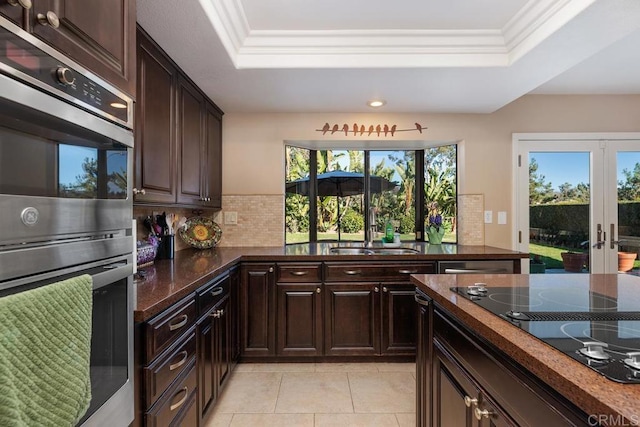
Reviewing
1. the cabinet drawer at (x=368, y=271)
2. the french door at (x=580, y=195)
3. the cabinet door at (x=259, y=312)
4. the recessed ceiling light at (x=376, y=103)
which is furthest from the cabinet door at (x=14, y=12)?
the french door at (x=580, y=195)

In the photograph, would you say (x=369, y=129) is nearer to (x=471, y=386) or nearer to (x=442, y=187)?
(x=442, y=187)

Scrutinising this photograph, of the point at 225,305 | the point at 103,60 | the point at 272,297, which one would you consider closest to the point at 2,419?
the point at 103,60

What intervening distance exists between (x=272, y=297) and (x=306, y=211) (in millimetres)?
1163

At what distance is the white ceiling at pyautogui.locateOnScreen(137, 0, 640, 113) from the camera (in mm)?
1783

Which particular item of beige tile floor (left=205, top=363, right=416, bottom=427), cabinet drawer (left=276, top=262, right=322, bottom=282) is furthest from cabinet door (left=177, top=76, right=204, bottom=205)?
beige tile floor (left=205, top=363, right=416, bottom=427)

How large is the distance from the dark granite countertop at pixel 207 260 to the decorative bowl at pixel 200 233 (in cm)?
7

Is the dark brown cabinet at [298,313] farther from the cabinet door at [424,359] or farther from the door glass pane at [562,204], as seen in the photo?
the door glass pane at [562,204]

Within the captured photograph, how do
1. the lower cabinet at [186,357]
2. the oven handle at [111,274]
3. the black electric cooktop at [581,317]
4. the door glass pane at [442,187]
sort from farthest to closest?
1. the door glass pane at [442,187]
2. the lower cabinet at [186,357]
3. the oven handle at [111,274]
4. the black electric cooktop at [581,317]

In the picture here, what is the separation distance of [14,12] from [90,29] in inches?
9.9

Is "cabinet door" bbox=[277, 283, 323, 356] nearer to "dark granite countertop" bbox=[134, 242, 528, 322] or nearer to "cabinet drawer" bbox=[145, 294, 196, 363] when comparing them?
"dark granite countertop" bbox=[134, 242, 528, 322]

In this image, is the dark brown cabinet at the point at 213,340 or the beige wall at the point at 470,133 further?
the beige wall at the point at 470,133

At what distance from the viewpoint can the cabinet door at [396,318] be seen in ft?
8.96

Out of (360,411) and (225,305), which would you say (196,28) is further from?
(360,411)

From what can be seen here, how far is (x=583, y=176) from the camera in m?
3.31
